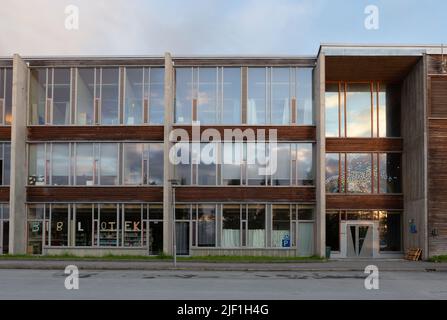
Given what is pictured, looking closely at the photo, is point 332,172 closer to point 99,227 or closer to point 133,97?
point 133,97

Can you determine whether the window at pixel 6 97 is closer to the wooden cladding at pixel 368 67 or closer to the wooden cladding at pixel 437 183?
the wooden cladding at pixel 368 67

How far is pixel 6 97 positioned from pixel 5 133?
7.59 feet

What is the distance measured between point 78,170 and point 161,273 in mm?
11813

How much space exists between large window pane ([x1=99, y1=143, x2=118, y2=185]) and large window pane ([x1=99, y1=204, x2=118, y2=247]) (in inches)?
62.6

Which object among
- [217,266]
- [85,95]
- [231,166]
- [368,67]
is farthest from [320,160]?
[85,95]

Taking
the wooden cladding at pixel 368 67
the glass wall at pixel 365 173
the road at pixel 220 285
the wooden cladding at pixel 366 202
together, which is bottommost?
the road at pixel 220 285

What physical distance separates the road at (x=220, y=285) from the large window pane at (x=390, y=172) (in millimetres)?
9522

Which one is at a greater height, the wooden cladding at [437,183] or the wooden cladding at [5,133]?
the wooden cladding at [5,133]

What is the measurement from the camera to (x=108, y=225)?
34156 millimetres

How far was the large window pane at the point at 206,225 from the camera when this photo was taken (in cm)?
3403

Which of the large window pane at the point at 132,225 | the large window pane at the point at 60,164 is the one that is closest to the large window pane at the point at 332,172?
the large window pane at the point at 132,225

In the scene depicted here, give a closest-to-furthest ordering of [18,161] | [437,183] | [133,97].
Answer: [437,183], [18,161], [133,97]

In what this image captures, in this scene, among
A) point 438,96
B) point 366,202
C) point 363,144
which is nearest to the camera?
point 438,96

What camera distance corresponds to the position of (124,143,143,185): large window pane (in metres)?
34.4
